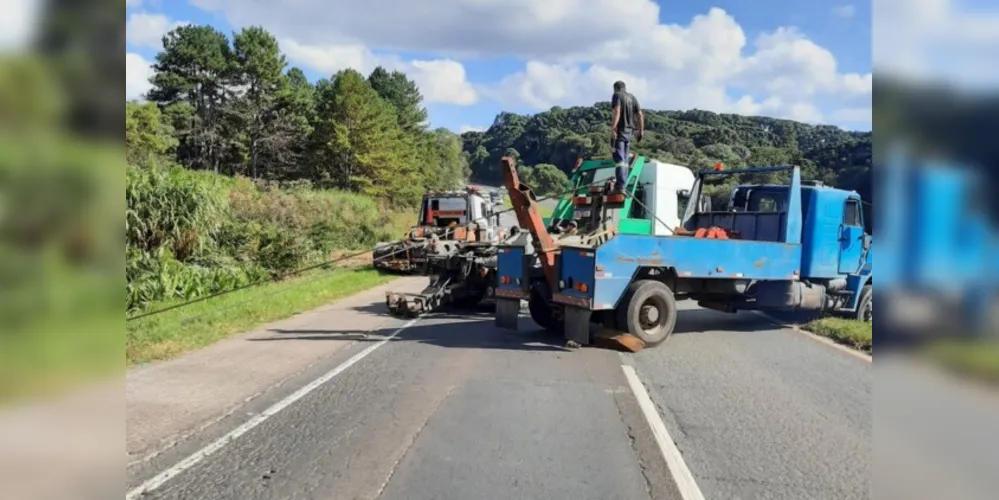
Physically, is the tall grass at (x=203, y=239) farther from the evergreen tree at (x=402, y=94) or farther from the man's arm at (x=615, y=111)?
the evergreen tree at (x=402, y=94)

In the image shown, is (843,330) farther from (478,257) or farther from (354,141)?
(354,141)

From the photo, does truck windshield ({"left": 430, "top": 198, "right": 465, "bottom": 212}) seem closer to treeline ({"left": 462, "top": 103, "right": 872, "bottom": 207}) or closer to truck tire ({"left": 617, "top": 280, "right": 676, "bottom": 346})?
treeline ({"left": 462, "top": 103, "right": 872, "bottom": 207})

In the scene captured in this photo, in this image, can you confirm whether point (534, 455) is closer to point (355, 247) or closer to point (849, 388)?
point (849, 388)

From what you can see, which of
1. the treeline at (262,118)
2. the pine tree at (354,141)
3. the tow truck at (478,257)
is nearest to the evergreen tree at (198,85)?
the treeline at (262,118)

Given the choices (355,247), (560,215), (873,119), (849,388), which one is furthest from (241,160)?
(873,119)

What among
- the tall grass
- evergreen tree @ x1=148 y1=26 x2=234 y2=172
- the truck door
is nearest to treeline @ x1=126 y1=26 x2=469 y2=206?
evergreen tree @ x1=148 y1=26 x2=234 y2=172

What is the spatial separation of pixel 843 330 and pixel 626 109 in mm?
5025

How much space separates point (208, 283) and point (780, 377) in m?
12.1

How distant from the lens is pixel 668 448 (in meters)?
5.24

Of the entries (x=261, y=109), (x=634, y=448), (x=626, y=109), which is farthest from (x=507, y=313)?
(x=261, y=109)

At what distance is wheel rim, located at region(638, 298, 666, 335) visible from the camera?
32.1 feet

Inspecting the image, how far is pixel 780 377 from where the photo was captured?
792 centimetres

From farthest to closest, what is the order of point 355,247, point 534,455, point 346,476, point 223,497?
point 355,247
point 534,455
point 346,476
point 223,497

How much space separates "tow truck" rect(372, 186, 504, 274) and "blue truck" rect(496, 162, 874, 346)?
320 inches
